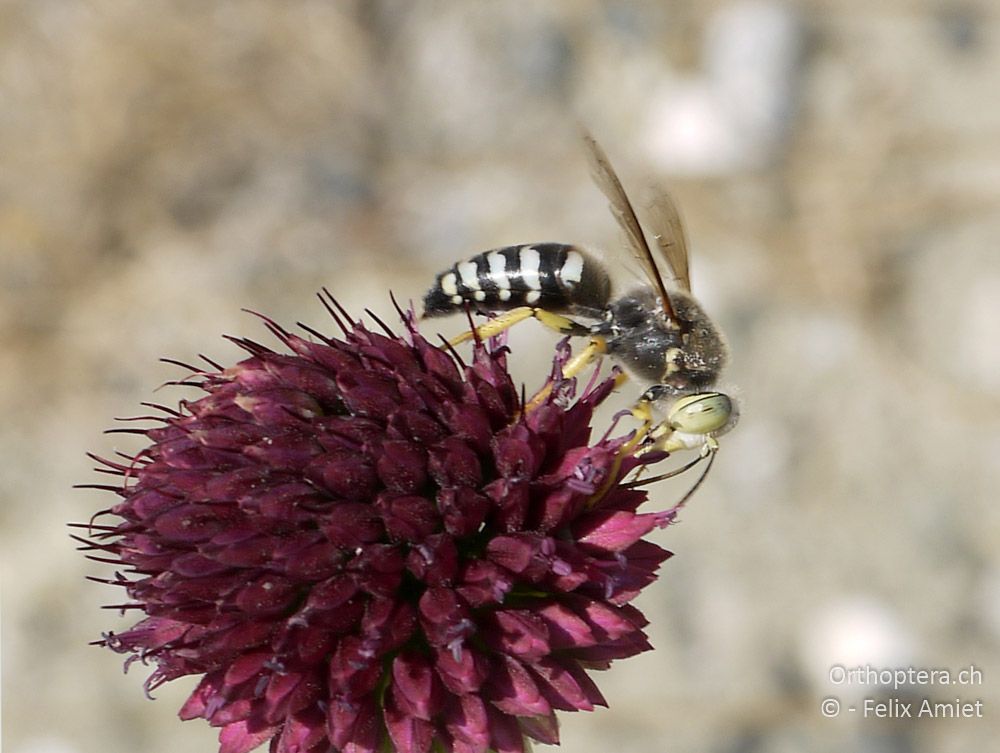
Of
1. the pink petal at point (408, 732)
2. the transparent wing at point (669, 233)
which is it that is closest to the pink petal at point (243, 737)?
the pink petal at point (408, 732)

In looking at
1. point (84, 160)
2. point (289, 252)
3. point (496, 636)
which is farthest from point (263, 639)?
point (84, 160)

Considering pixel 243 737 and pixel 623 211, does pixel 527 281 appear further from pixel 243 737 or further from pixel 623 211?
pixel 243 737

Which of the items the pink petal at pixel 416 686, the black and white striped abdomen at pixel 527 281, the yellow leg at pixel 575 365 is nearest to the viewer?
the pink petal at pixel 416 686

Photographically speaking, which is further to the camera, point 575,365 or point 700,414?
point 575,365

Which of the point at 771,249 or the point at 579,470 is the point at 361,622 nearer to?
the point at 579,470

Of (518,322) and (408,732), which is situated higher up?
(518,322)

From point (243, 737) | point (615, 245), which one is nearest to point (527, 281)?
point (243, 737)

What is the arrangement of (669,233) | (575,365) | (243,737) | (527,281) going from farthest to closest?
(669,233) → (527,281) → (575,365) → (243,737)

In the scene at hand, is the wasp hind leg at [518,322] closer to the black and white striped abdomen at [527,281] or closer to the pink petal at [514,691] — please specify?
the black and white striped abdomen at [527,281]
